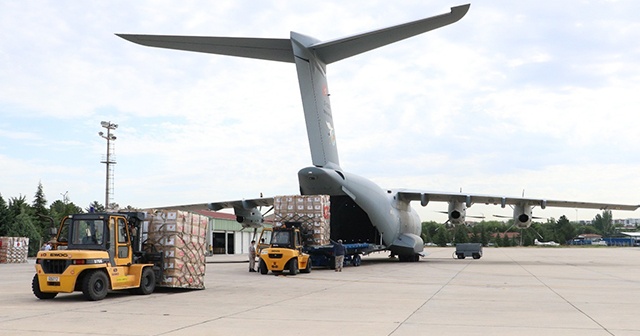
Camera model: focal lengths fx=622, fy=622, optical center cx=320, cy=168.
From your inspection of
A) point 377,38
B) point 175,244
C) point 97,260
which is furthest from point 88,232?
point 377,38

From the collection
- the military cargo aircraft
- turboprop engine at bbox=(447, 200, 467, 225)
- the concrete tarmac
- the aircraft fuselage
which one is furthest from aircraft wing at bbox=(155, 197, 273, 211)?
the concrete tarmac

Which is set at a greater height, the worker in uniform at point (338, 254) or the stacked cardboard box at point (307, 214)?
the stacked cardboard box at point (307, 214)

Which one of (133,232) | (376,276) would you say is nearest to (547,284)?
(376,276)

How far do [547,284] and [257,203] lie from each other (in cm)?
1744

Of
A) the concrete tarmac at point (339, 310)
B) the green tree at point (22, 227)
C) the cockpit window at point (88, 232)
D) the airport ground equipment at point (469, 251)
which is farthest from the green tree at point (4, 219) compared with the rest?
the cockpit window at point (88, 232)

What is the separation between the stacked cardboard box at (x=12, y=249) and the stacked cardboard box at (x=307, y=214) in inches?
755

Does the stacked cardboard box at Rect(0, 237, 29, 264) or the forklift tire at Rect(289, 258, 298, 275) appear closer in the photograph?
the forklift tire at Rect(289, 258, 298, 275)

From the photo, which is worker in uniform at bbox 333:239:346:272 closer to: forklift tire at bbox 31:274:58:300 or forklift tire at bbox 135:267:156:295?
forklift tire at bbox 135:267:156:295

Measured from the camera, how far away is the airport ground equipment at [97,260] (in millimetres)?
12891

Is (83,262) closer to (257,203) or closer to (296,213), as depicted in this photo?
(296,213)

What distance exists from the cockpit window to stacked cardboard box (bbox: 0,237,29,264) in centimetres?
2432

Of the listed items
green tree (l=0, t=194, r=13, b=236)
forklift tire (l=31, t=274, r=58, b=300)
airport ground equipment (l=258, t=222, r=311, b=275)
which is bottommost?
forklift tire (l=31, t=274, r=58, b=300)

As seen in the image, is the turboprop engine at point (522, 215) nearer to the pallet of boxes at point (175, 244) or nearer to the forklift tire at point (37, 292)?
the pallet of boxes at point (175, 244)

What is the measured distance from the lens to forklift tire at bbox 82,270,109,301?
12.8 metres
